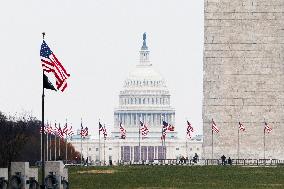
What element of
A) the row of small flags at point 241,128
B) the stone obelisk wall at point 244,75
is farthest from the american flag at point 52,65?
the stone obelisk wall at point 244,75

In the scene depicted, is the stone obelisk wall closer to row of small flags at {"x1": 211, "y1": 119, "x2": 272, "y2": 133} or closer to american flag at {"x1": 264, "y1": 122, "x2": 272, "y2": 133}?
row of small flags at {"x1": 211, "y1": 119, "x2": 272, "y2": 133}

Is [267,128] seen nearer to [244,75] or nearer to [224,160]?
[224,160]

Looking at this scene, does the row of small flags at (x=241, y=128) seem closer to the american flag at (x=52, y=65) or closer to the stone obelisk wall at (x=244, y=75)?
the stone obelisk wall at (x=244, y=75)

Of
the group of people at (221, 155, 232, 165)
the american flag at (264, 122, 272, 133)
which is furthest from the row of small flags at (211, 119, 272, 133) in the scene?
the group of people at (221, 155, 232, 165)

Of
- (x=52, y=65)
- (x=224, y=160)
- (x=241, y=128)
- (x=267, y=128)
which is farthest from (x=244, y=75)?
(x=52, y=65)

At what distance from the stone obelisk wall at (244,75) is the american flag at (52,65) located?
3738 inches

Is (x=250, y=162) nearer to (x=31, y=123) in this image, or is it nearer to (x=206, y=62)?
(x=206, y=62)

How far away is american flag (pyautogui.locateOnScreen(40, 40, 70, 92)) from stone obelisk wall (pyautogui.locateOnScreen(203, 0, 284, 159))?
94.9 meters

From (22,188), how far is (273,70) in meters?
99.9

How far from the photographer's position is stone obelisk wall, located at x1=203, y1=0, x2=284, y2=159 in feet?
515

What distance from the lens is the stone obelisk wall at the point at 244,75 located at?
515ft

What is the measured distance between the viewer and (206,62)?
15712 cm

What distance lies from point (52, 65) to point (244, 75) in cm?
9772

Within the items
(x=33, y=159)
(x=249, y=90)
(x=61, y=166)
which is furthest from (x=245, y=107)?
(x=61, y=166)
